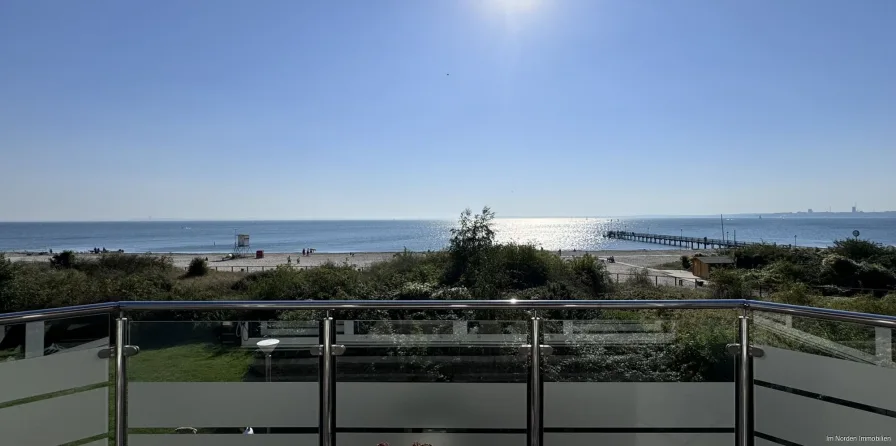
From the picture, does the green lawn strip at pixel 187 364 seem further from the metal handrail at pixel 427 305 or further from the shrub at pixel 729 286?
the shrub at pixel 729 286

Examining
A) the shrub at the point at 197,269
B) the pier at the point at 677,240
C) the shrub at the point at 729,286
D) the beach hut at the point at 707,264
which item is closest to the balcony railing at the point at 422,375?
the shrub at the point at 729,286

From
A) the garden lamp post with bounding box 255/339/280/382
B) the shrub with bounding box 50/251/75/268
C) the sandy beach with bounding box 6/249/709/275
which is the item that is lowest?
the sandy beach with bounding box 6/249/709/275

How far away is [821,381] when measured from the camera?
81.4 inches

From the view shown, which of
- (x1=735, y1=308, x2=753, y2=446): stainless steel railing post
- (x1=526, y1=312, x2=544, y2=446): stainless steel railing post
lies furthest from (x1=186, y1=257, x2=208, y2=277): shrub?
(x1=735, y1=308, x2=753, y2=446): stainless steel railing post

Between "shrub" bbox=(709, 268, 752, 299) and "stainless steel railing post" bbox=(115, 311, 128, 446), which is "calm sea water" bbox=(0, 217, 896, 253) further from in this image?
"stainless steel railing post" bbox=(115, 311, 128, 446)

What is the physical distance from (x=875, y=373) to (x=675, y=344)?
0.75 m

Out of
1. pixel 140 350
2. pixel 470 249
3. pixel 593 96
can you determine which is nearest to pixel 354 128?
pixel 470 249

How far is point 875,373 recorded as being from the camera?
6.49 ft

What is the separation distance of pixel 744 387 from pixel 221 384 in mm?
2459

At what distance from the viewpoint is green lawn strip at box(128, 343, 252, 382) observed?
2299 millimetres

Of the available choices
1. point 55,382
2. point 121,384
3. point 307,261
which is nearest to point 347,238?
point 307,261

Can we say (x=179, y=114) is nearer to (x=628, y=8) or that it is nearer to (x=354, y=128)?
(x=354, y=128)

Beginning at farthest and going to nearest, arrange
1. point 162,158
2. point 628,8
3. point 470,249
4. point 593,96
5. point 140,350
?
1. point 162,158
2. point 470,249
3. point 593,96
4. point 628,8
5. point 140,350

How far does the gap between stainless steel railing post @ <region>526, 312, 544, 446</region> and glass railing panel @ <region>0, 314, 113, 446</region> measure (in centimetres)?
197
